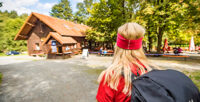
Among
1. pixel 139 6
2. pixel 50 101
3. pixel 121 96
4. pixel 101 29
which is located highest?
pixel 139 6

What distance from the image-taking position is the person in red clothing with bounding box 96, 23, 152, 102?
1.16m

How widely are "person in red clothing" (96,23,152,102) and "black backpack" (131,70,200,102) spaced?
0.16 meters

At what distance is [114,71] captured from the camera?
1243mm

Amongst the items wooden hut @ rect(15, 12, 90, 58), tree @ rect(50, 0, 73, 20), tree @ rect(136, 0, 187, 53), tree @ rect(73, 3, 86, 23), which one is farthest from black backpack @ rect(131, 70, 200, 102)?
tree @ rect(50, 0, 73, 20)

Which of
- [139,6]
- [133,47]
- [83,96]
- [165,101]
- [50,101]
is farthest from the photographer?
[139,6]

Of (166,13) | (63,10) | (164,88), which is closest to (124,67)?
(164,88)

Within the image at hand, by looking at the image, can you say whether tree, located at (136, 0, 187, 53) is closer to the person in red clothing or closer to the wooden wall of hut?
the person in red clothing

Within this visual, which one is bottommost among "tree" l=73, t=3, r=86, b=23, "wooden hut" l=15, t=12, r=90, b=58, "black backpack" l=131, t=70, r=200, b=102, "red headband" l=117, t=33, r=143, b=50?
"black backpack" l=131, t=70, r=200, b=102

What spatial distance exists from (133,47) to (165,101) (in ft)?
2.18

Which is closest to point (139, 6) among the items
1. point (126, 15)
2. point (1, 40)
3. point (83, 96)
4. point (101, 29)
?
point (126, 15)

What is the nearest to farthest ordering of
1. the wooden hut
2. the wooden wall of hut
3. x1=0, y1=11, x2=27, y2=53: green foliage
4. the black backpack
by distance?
the black backpack
the wooden hut
the wooden wall of hut
x1=0, y1=11, x2=27, y2=53: green foliage

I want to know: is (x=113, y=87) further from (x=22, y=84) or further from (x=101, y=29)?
(x=101, y=29)

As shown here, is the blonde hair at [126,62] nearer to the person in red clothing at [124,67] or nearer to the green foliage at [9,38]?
the person in red clothing at [124,67]

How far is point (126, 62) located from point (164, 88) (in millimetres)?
504
